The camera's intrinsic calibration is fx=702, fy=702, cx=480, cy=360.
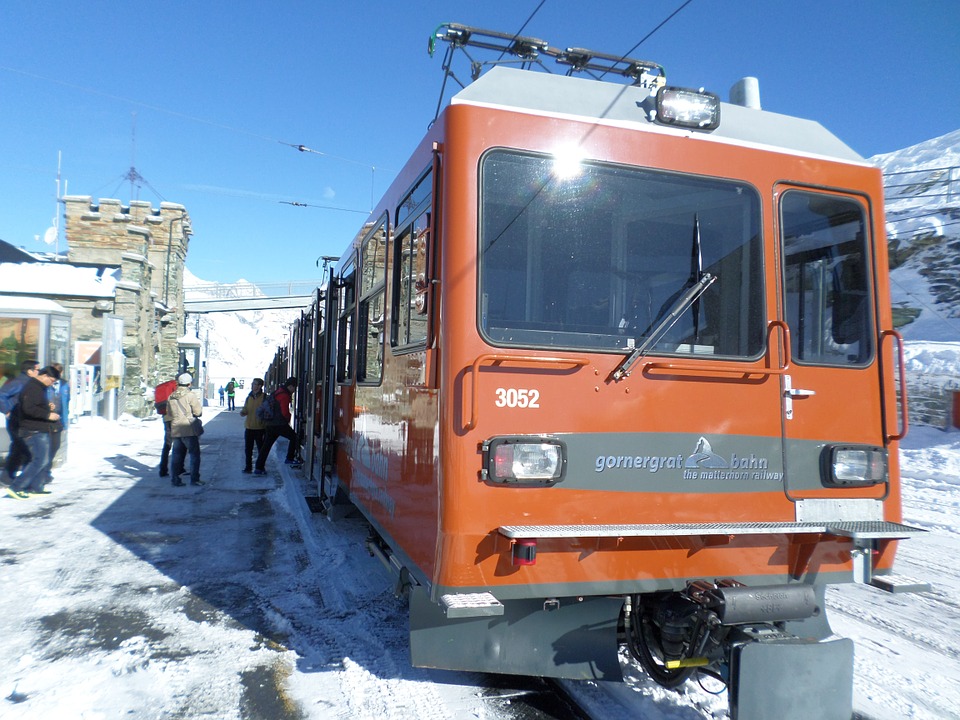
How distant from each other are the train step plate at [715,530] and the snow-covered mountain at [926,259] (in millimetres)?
19374

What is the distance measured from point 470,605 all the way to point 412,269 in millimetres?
1707

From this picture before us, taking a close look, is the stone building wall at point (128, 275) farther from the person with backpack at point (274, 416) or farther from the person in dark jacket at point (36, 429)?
the person in dark jacket at point (36, 429)

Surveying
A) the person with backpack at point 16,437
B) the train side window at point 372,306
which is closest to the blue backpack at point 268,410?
the person with backpack at point 16,437

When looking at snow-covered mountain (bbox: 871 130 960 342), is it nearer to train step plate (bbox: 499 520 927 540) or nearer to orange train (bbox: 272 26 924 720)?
orange train (bbox: 272 26 924 720)

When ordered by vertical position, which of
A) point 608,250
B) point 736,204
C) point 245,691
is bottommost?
point 245,691

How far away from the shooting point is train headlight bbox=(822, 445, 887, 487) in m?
3.32

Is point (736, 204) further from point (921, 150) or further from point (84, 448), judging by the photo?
point (921, 150)

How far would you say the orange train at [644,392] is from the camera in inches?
114

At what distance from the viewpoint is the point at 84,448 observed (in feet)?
45.5

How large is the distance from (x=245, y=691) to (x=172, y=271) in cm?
2905

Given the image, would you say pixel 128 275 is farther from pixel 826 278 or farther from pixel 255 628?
pixel 826 278

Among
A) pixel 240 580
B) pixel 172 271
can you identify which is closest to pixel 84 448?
pixel 240 580

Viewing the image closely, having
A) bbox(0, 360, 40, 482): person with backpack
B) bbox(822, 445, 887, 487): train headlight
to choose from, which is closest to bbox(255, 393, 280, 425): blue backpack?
bbox(0, 360, 40, 482): person with backpack

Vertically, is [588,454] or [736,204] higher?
[736,204]
